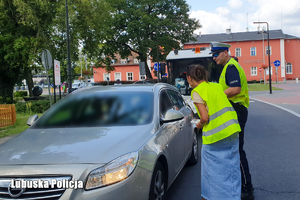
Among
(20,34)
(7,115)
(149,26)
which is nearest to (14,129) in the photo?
(7,115)

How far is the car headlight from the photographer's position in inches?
99.7

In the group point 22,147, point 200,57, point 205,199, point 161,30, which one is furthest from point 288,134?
point 161,30

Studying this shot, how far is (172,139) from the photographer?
3910 mm

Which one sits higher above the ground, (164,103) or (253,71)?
(253,71)

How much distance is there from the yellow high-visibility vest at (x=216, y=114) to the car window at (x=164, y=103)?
1.07 m

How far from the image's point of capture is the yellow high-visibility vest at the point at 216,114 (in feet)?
9.86

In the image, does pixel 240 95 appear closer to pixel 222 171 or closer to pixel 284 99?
pixel 222 171

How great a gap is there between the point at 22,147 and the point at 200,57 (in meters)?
8.39

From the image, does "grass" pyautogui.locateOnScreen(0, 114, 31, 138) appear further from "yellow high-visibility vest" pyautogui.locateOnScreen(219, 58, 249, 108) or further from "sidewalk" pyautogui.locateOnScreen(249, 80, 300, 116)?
"sidewalk" pyautogui.locateOnScreen(249, 80, 300, 116)

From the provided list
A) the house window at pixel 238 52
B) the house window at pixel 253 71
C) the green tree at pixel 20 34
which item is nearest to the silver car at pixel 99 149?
the green tree at pixel 20 34

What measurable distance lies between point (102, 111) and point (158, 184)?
3.96 ft

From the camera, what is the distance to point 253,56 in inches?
2544

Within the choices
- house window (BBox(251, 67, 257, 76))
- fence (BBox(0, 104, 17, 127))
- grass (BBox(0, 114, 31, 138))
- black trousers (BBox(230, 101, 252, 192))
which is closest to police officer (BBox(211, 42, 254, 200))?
black trousers (BBox(230, 101, 252, 192))

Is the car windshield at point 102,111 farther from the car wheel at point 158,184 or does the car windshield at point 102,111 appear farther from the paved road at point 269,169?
the paved road at point 269,169
